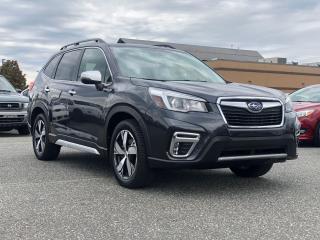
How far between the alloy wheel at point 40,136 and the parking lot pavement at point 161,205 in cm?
77

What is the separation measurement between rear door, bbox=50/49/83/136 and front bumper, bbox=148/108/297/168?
2154 mm

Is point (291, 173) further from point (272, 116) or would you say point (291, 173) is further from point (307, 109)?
point (307, 109)

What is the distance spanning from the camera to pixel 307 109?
11.0m

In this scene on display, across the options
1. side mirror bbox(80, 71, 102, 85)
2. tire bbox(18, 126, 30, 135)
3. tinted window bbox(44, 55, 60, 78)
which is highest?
tinted window bbox(44, 55, 60, 78)

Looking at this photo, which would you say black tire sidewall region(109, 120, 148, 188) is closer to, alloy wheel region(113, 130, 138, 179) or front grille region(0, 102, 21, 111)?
alloy wheel region(113, 130, 138, 179)

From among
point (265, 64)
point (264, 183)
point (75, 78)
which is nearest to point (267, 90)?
point (264, 183)

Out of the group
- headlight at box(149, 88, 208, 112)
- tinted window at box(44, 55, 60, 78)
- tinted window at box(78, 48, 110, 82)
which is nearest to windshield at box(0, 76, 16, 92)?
tinted window at box(44, 55, 60, 78)

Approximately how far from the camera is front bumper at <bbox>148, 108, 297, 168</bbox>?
5273 millimetres

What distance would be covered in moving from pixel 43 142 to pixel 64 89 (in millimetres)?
1316

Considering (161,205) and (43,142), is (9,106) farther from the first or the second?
(161,205)

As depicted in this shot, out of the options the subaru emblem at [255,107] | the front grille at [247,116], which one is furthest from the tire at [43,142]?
the subaru emblem at [255,107]

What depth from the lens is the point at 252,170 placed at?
22.0 feet

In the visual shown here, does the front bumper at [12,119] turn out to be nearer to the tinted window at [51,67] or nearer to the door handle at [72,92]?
the tinted window at [51,67]

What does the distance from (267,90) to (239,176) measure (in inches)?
54.9
